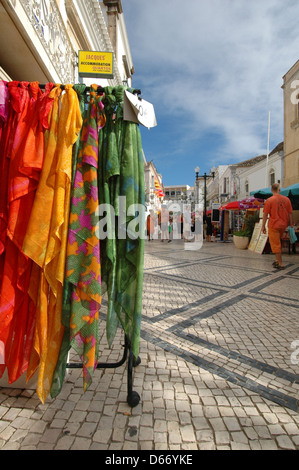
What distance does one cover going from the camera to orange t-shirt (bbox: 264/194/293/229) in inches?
228

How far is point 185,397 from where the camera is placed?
57.9 inches

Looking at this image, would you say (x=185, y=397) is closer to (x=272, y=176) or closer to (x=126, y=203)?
(x=126, y=203)

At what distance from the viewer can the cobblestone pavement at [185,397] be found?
117 centimetres

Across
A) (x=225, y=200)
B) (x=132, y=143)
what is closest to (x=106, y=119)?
(x=132, y=143)

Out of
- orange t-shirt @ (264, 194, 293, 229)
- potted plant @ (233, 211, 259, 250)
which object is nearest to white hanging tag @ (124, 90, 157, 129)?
orange t-shirt @ (264, 194, 293, 229)

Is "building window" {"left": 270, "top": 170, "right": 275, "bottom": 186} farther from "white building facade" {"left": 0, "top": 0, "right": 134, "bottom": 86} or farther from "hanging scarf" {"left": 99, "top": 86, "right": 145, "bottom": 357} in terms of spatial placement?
"hanging scarf" {"left": 99, "top": 86, "right": 145, "bottom": 357}

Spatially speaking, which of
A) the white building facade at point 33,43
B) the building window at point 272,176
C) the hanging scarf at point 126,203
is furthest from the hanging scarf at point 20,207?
the building window at point 272,176

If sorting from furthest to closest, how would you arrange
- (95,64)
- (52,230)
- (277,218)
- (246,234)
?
(246,234), (277,218), (95,64), (52,230)

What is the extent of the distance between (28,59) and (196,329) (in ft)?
9.46

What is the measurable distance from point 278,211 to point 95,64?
208 inches

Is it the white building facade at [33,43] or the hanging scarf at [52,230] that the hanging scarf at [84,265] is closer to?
the hanging scarf at [52,230]

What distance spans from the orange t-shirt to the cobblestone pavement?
3672 millimetres

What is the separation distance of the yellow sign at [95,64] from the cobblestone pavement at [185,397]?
4.52 metres


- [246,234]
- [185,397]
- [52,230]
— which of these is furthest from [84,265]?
[246,234]
